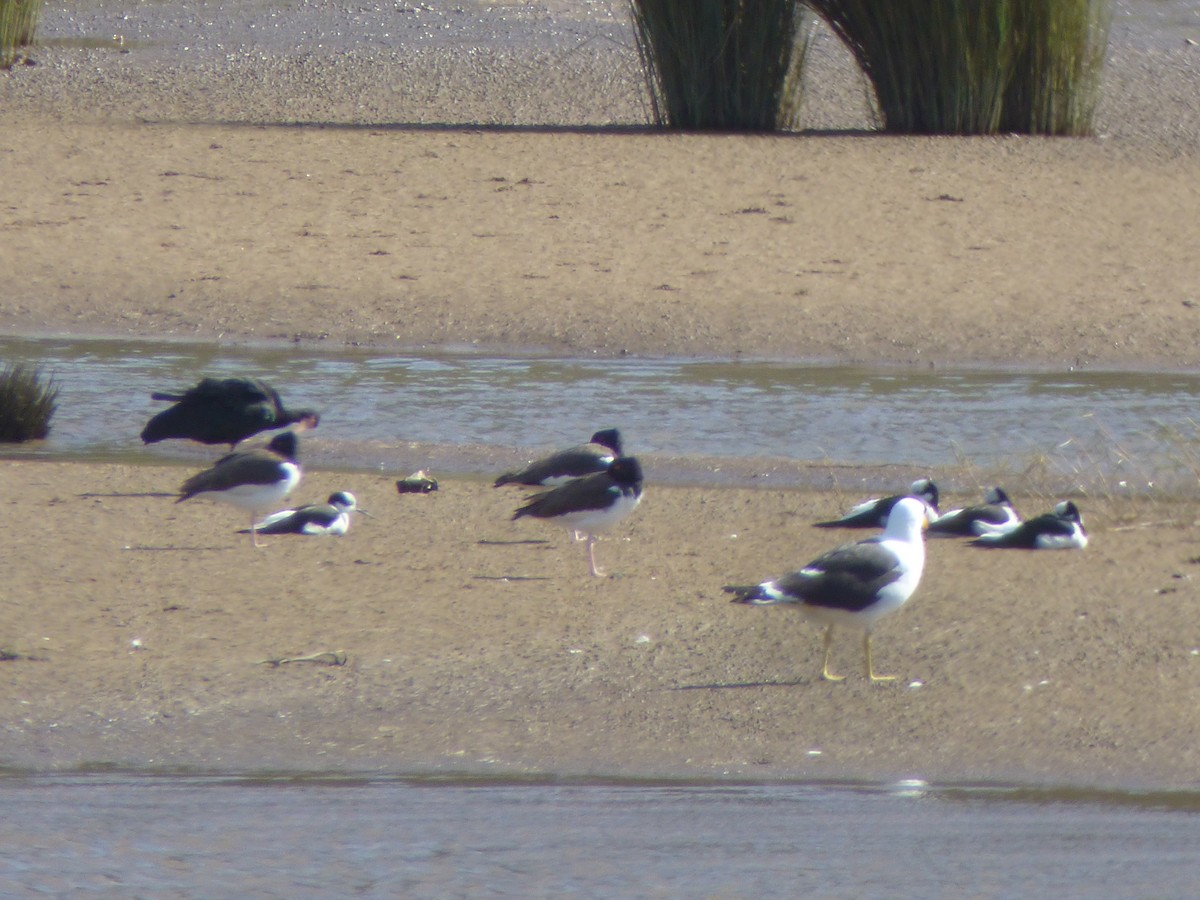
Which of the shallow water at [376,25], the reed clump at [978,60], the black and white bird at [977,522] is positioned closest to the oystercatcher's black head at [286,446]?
the black and white bird at [977,522]

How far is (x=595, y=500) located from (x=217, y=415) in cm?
278

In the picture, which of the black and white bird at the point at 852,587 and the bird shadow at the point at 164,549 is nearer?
the black and white bird at the point at 852,587

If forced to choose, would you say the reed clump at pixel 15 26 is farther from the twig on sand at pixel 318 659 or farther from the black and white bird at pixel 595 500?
the twig on sand at pixel 318 659

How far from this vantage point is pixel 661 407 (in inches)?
481

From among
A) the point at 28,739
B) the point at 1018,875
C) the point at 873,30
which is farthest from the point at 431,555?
Result: the point at 873,30

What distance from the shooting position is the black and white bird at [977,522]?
28.5 ft

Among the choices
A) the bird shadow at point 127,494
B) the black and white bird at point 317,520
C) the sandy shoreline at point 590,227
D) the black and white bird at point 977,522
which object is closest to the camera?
the black and white bird at point 977,522

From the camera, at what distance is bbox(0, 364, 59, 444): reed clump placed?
36.2ft

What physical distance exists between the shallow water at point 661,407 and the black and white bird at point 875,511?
1.43 m

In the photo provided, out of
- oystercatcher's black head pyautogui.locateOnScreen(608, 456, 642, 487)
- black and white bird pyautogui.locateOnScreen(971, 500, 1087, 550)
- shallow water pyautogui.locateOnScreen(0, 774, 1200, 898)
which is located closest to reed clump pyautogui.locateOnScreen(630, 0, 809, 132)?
black and white bird pyautogui.locateOnScreen(971, 500, 1087, 550)

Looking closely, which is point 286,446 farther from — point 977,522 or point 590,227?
point 590,227

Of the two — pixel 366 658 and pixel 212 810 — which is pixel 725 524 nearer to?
pixel 366 658

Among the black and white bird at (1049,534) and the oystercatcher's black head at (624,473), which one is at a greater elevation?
the oystercatcher's black head at (624,473)

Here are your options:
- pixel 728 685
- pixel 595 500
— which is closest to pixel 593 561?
pixel 595 500
